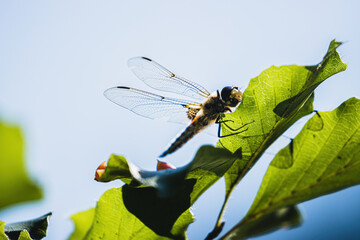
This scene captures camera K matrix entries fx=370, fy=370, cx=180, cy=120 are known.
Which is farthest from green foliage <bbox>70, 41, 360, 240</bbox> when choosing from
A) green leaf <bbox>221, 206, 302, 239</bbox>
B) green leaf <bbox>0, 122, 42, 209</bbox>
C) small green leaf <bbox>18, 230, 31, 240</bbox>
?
green leaf <bbox>0, 122, 42, 209</bbox>

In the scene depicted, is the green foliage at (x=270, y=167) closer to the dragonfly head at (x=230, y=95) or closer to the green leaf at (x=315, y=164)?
the green leaf at (x=315, y=164)

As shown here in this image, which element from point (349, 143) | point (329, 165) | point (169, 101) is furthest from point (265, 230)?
point (169, 101)

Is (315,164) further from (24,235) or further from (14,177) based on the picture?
(14,177)

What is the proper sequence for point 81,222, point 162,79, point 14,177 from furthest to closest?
point 162,79 < point 14,177 < point 81,222

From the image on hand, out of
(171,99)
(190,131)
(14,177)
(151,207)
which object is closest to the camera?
(151,207)

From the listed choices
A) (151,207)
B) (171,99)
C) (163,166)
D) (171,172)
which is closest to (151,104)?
(171,99)

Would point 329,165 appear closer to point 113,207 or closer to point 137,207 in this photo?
point 137,207

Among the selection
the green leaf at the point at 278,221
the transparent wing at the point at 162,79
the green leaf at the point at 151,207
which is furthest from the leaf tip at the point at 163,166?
the transparent wing at the point at 162,79
